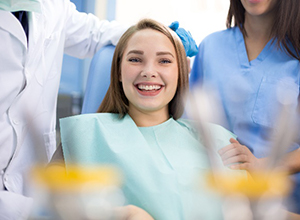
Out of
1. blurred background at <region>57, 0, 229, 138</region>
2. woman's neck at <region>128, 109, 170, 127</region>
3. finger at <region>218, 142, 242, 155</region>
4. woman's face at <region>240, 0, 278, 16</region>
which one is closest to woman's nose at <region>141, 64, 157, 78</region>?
woman's neck at <region>128, 109, 170, 127</region>

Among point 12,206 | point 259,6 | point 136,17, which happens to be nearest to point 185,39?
point 259,6

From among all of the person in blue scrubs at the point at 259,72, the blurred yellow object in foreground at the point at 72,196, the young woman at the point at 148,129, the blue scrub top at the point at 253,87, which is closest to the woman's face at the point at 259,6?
the person in blue scrubs at the point at 259,72

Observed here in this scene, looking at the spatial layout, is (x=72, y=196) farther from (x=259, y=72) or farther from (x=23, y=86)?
(x=259, y=72)

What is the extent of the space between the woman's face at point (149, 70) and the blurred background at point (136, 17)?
115 cm

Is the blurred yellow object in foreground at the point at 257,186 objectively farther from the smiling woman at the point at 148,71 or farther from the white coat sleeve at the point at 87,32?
the white coat sleeve at the point at 87,32

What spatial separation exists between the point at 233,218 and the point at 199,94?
19 centimetres

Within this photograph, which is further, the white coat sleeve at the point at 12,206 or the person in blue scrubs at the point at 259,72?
the person in blue scrubs at the point at 259,72

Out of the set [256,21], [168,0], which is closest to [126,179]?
[256,21]

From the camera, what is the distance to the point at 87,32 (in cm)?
129

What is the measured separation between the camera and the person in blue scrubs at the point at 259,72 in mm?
1064

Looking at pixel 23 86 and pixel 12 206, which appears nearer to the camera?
pixel 12 206

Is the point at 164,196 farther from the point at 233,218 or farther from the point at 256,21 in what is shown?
the point at 256,21

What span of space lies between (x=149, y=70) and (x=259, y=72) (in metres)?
0.40

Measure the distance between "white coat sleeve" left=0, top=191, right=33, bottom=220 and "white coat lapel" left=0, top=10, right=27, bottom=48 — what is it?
1.39ft
